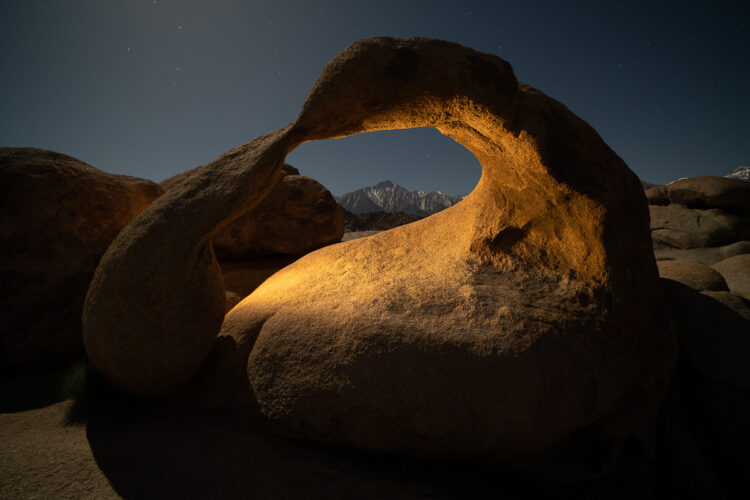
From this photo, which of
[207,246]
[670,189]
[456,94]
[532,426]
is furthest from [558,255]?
[670,189]

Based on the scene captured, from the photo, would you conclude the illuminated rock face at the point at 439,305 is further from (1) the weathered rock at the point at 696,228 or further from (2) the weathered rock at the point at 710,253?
(1) the weathered rock at the point at 696,228

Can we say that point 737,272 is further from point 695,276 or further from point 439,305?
point 439,305

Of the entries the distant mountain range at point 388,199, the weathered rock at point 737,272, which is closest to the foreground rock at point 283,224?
the weathered rock at point 737,272

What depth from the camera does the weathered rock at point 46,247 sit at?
92.7 inches

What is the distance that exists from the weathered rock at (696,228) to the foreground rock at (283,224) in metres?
7.54

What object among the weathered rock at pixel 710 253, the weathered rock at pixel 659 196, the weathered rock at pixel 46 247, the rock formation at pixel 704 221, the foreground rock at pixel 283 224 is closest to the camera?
the weathered rock at pixel 46 247

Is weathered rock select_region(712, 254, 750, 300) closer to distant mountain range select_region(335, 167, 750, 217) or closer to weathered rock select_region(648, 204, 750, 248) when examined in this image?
weathered rock select_region(648, 204, 750, 248)

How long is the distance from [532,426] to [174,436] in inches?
73.2

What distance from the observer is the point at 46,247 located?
2508 millimetres

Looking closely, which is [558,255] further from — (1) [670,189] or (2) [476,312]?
(1) [670,189]

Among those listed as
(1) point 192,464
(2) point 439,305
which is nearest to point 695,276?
(2) point 439,305

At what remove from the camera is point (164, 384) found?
1.83m

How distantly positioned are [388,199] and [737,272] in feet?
105

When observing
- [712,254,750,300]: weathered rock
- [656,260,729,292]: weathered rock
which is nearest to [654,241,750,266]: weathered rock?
[712,254,750,300]: weathered rock
